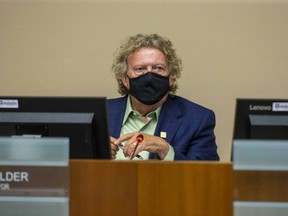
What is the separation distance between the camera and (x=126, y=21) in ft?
8.63

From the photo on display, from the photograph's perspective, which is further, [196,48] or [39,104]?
[196,48]

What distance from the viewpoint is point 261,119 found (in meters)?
1.24

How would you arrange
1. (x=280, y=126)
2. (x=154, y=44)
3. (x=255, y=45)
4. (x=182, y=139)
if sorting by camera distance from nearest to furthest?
(x=280, y=126)
(x=182, y=139)
(x=154, y=44)
(x=255, y=45)

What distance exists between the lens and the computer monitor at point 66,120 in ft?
4.04

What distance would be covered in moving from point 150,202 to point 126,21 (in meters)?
1.72

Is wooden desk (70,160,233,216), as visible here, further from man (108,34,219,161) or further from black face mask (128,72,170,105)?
black face mask (128,72,170,105)

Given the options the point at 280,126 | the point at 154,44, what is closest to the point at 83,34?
the point at 154,44

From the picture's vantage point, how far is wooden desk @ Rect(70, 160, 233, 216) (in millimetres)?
1077

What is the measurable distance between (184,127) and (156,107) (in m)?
0.20

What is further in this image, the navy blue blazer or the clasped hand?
the navy blue blazer

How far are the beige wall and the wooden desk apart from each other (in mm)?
1568

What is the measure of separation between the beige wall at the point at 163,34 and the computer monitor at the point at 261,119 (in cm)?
137

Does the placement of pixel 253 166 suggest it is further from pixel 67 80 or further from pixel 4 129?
pixel 67 80

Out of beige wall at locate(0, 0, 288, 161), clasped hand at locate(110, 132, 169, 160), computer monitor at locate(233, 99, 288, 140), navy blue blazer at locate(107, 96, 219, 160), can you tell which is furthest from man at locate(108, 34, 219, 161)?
computer monitor at locate(233, 99, 288, 140)
